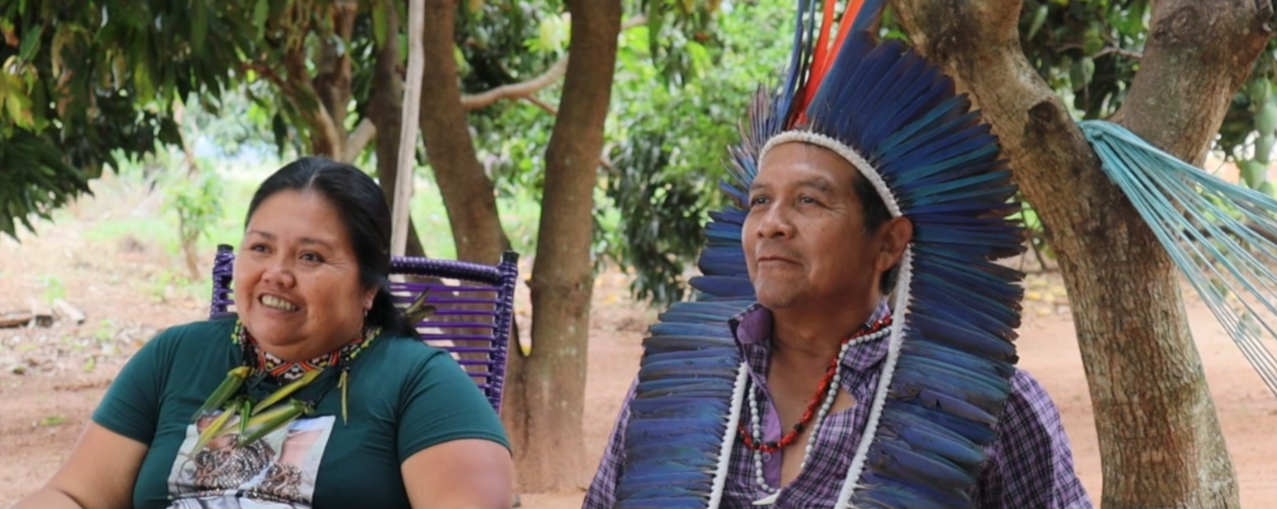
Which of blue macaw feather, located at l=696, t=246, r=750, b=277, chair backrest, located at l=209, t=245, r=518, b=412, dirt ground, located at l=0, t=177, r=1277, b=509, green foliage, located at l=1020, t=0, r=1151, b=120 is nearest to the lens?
blue macaw feather, located at l=696, t=246, r=750, b=277

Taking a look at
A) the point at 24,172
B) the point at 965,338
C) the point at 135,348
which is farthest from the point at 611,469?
the point at 135,348

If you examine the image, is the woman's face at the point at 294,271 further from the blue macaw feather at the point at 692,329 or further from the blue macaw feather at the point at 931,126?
the blue macaw feather at the point at 931,126

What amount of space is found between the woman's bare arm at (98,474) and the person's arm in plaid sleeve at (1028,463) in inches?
58.3

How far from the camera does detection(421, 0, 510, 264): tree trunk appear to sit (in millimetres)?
5047

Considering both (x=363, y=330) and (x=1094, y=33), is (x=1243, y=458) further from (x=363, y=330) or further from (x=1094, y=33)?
(x=363, y=330)

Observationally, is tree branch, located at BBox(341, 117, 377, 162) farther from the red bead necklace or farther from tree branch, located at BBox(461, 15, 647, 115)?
the red bead necklace

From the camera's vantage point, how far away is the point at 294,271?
2.44m

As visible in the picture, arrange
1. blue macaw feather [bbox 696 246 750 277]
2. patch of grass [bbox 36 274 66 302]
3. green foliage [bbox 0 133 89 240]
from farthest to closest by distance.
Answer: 1. patch of grass [bbox 36 274 66 302]
2. green foliage [bbox 0 133 89 240]
3. blue macaw feather [bbox 696 246 750 277]

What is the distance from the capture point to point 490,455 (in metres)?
2.39

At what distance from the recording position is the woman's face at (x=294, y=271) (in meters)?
2.44

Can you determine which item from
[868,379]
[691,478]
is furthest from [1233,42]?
[691,478]

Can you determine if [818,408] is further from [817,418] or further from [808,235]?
[808,235]

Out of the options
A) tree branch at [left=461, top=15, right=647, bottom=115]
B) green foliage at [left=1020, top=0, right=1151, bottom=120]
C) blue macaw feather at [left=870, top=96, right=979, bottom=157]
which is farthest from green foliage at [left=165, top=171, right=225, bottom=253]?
blue macaw feather at [left=870, top=96, right=979, bottom=157]

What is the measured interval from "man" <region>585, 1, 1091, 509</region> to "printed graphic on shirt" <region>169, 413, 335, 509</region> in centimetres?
66
